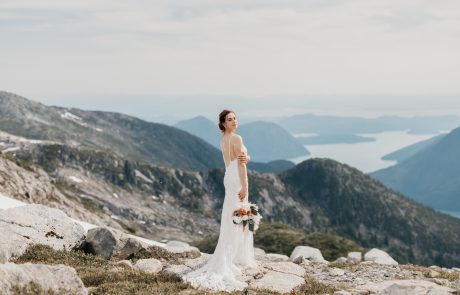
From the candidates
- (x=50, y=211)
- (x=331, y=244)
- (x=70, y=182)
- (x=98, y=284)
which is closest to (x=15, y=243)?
(x=50, y=211)

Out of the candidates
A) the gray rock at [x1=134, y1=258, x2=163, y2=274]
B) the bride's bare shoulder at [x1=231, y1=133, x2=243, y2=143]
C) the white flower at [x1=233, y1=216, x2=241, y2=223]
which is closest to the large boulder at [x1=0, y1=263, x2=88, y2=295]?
the gray rock at [x1=134, y1=258, x2=163, y2=274]

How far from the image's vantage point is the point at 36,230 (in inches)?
923

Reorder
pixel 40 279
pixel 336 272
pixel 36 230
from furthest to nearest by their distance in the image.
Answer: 1. pixel 336 272
2. pixel 36 230
3. pixel 40 279

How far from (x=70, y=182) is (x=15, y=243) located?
183967 mm

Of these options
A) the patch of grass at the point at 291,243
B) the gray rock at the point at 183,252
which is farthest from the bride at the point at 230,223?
the patch of grass at the point at 291,243

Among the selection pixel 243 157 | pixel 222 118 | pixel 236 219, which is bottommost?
pixel 236 219

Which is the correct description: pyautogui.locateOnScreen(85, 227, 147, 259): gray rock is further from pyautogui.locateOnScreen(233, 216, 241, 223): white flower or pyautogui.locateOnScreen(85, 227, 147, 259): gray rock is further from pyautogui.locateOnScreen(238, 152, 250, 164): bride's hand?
pyautogui.locateOnScreen(238, 152, 250, 164): bride's hand

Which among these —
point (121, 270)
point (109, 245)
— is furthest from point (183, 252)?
point (121, 270)

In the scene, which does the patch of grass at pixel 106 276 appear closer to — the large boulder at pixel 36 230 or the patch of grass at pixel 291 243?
the large boulder at pixel 36 230

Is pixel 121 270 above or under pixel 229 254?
under

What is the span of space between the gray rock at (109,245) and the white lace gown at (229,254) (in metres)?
7.39

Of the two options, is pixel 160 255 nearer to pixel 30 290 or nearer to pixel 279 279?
pixel 279 279

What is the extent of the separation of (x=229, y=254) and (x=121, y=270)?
4.18 meters

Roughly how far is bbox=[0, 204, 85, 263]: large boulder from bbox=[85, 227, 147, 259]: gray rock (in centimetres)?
63
